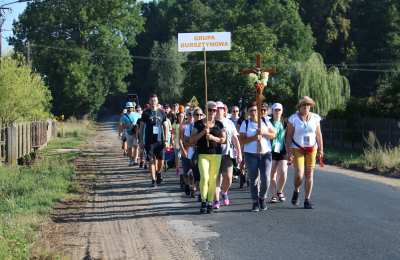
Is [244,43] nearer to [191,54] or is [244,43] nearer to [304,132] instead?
[191,54]

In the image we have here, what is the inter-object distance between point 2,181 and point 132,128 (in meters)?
4.67

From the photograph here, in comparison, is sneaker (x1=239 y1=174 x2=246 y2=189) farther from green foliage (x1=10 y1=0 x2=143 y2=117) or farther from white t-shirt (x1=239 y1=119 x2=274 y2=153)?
green foliage (x1=10 y1=0 x2=143 y2=117)

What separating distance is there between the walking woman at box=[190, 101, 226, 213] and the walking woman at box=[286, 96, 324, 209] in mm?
1232

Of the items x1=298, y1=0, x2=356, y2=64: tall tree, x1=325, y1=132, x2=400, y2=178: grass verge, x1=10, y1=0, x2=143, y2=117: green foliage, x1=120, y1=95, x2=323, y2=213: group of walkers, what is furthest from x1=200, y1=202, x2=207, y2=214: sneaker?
x1=298, y1=0, x2=356, y2=64: tall tree

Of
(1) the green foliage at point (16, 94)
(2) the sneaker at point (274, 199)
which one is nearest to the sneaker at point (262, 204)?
(2) the sneaker at point (274, 199)

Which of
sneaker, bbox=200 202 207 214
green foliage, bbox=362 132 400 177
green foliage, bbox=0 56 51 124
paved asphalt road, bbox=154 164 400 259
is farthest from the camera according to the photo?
green foliage, bbox=0 56 51 124

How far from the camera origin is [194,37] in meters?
14.6

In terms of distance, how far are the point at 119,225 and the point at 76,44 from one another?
170ft

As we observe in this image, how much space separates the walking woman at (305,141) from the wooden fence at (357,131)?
15104 mm

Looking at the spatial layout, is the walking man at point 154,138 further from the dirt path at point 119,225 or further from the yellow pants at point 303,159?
the yellow pants at point 303,159

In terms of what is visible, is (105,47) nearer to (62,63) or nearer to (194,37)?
(62,63)

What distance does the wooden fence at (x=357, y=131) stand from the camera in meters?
26.3

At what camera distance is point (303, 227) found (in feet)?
31.9

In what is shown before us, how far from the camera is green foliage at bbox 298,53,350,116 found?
40.7m
